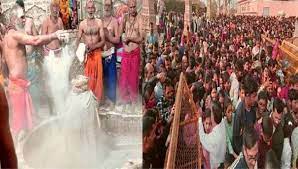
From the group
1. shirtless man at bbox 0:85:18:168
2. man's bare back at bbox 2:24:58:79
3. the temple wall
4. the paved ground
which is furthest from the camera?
the paved ground

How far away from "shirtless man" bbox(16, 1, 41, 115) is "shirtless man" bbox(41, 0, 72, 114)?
0.18 ft

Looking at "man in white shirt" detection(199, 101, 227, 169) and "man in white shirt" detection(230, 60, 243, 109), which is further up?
"man in white shirt" detection(230, 60, 243, 109)

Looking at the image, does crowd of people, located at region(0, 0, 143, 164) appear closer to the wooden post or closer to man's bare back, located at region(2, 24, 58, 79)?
man's bare back, located at region(2, 24, 58, 79)

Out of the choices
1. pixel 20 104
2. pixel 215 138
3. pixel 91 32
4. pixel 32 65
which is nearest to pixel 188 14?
pixel 91 32

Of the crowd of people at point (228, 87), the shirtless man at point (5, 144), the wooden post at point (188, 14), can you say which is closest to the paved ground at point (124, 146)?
the crowd of people at point (228, 87)

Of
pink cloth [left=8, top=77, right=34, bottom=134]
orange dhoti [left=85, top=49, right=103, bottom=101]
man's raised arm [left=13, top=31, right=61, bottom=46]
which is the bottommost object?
pink cloth [left=8, top=77, right=34, bottom=134]

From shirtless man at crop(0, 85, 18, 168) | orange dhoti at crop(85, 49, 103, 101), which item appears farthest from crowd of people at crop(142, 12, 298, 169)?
shirtless man at crop(0, 85, 18, 168)

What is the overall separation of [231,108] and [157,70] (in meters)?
0.50

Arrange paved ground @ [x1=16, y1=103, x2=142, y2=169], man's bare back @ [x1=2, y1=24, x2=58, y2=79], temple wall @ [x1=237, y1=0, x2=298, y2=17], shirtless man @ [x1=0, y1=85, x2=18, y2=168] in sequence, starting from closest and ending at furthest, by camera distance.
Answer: shirtless man @ [x1=0, y1=85, x2=18, y2=168], temple wall @ [x1=237, y1=0, x2=298, y2=17], man's bare back @ [x1=2, y1=24, x2=58, y2=79], paved ground @ [x1=16, y1=103, x2=142, y2=169]

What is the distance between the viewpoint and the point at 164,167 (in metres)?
3.20

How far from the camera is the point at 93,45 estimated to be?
3.13m

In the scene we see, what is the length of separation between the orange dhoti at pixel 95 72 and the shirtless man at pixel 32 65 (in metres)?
0.31

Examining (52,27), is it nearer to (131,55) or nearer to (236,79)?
(131,55)

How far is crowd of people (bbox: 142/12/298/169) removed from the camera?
2984 millimetres
